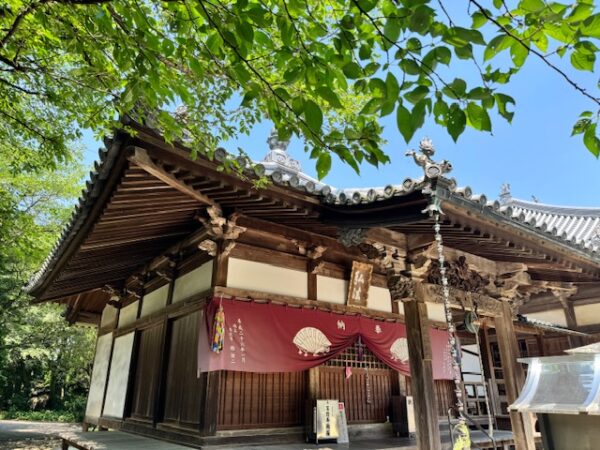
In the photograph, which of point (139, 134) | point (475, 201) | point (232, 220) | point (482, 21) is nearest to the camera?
point (482, 21)

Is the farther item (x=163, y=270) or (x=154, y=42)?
(x=163, y=270)

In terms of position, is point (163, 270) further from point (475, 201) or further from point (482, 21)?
point (482, 21)

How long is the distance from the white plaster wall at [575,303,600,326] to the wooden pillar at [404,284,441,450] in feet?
21.4

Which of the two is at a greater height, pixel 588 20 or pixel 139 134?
pixel 139 134

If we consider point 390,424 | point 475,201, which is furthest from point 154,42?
point 390,424

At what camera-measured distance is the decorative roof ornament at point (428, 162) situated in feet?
15.7

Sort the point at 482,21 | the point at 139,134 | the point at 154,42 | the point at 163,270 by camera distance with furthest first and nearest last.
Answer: the point at 163,270 → the point at 139,134 → the point at 154,42 → the point at 482,21

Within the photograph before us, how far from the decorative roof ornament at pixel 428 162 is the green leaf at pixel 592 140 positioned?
274cm

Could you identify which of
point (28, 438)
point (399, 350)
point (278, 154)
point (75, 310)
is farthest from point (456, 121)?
point (28, 438)

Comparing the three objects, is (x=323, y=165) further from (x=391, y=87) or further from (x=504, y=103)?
(x=504, y=103)

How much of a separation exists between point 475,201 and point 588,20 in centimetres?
385

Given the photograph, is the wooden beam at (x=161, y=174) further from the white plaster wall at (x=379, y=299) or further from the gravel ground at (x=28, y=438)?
the gravel ground at (x=28, y=438)

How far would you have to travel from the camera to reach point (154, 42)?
2521 millimetres

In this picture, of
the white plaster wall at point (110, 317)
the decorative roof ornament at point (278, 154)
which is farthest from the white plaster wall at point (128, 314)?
the decorative roof ornament at point (278, 154)
